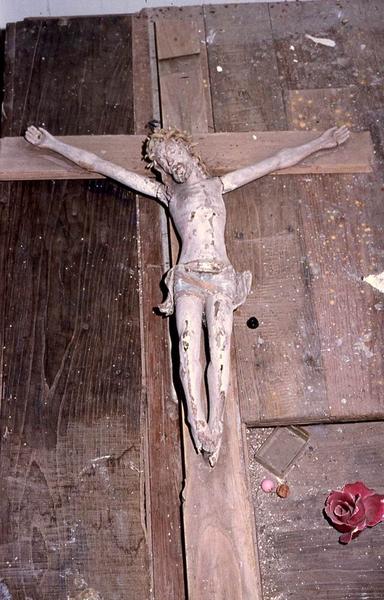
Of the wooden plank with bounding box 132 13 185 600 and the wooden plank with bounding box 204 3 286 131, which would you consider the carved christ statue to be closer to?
the wooden plank with bounding box 132 13 185 600

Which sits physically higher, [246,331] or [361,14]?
[361,14]

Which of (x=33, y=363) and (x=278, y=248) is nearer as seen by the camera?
(x=33, y=363)

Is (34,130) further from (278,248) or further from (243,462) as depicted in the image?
(243,462)

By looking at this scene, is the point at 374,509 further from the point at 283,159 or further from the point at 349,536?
the point at 283,159

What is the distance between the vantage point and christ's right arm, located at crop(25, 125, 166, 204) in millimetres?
2635

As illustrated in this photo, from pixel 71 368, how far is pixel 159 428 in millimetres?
416

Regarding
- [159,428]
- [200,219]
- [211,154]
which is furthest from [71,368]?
[211,154]

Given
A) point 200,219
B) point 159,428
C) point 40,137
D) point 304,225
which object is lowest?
point 159,428

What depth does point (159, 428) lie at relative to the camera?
2.46m

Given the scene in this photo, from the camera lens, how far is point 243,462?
7.71 feet

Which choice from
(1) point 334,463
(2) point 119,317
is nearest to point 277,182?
(2) point 119,317

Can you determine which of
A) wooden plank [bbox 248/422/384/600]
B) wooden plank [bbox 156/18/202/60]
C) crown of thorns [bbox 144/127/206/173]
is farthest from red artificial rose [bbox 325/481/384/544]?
wooden plank [bbox 156/18/202/60]

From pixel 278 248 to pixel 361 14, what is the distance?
1.37 m

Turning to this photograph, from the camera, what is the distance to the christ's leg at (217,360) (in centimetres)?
226
